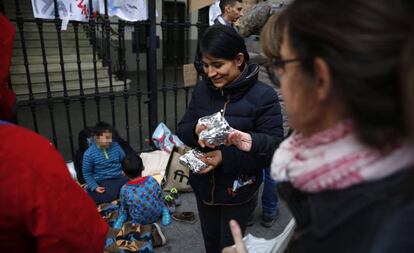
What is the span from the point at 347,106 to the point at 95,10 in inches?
145

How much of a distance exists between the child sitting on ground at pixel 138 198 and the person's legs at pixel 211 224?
0.92m

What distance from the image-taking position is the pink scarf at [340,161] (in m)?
0.64

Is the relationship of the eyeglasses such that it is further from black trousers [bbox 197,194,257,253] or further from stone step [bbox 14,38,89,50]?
stone step [bbox 14,38,89,50]

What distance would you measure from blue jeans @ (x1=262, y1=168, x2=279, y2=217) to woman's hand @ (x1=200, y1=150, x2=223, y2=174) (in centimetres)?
127

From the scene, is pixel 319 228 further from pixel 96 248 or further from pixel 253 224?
pixel 253 224

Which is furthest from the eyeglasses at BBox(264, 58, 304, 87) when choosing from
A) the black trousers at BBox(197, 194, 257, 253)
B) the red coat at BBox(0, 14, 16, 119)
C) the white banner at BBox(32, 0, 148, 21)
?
the white banner at BBox(32, 0, 148, 21)

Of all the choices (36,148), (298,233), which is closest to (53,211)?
(36,148)

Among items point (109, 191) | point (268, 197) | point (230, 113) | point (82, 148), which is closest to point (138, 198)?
point (109, 191)

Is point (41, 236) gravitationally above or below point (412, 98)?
below

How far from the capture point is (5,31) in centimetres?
99

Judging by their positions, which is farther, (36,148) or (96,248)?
(96,248)

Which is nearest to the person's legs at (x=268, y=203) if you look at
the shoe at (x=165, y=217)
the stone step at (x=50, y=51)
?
the shoe at (x=165, y=217)

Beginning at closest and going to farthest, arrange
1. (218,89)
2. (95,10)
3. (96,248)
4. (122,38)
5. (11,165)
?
(11,165)
(96,248)
(218,89)
(95,10)
(122,38)

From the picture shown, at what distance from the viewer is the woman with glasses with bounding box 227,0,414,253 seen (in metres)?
0.60
